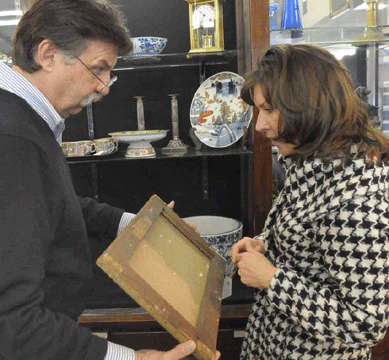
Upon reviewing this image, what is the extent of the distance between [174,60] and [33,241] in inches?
53.1

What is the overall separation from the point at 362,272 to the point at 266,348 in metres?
0.45

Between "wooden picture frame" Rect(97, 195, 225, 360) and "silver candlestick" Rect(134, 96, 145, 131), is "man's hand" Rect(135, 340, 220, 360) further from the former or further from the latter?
"silver candlestick" Rect(134, 96, 145, 131)

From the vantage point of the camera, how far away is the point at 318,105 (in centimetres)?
110

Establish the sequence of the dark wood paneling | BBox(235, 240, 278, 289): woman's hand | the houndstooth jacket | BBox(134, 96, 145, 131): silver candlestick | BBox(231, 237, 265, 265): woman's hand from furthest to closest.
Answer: BBox(134, 96, 145, 131): silver candlestick, the dark wood paneling, BBox(231, 237, 265, 265): woman's hand, BBox(235, 240, 278, 289): woman's hand, the houndstooth jacket

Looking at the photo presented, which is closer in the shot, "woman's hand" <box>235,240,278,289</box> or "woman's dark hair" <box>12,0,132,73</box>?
"woman's dark hair" <box>12,0,132,73</box>

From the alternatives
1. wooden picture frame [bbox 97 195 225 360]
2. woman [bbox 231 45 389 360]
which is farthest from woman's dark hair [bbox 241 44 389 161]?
wooden picture frame [bbox 97 195 225 360]

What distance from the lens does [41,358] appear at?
0.88 m

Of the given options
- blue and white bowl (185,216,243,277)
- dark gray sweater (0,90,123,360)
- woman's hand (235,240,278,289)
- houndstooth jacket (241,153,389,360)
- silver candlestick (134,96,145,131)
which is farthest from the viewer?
silver candlestick (134,96,145,131)

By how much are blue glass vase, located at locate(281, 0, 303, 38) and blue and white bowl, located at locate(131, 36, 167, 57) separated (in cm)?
53

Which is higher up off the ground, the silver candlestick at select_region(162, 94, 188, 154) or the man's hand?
the silver candlestick at select_region(162, 94, 188, 154)

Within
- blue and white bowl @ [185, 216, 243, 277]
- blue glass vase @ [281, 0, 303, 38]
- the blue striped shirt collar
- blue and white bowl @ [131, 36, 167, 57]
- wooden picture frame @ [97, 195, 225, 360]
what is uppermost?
blue glass vase @ [281, 0, 303, 38]

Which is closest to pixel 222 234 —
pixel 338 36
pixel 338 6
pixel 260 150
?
pixel 260 150

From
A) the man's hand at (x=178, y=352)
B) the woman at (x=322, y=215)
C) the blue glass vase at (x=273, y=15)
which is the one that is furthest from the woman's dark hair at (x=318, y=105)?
the blue glass vase at (x=273, y=15)

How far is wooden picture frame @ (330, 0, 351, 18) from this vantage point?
1.94m
